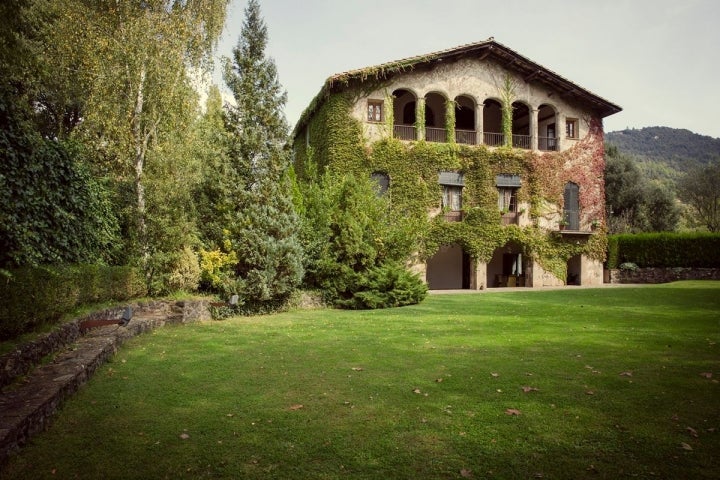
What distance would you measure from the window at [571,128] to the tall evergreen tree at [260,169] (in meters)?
18.7

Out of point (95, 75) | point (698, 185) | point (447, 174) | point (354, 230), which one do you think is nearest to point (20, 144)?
point (95, 75)

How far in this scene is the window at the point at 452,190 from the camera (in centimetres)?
2327

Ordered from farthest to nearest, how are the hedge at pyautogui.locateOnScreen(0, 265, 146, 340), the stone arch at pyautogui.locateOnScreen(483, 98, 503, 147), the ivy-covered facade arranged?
the stone arch at pyautogui.locateOnScreen(483, 98, 503, 147)
the ivy-covered facade
the hedge at pyautogui.locateOnScreen(0, 265, 146, 340)

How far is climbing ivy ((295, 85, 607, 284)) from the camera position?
22266mm

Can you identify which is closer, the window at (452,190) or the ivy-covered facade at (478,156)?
the ivy-covered facade at (478,156)

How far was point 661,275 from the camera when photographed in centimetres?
2559

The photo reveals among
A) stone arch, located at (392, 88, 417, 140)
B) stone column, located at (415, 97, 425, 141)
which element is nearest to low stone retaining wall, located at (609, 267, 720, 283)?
stone column, located at (415, 97, 425, 141)

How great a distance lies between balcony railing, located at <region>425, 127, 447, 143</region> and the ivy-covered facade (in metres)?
0.08

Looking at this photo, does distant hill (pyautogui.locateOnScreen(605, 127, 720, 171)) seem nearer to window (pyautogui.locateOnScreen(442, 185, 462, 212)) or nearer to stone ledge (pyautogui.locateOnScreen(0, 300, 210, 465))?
window (pyautogui.locateOnScreen(442, 185, 462, 212))

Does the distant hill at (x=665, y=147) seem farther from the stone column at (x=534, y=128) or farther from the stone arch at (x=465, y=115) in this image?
the stone arch at (x=465, y=115)

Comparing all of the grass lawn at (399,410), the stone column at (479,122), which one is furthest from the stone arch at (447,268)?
the grass lawn at (399,410)

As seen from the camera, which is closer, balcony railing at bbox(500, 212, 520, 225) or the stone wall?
the stone wall

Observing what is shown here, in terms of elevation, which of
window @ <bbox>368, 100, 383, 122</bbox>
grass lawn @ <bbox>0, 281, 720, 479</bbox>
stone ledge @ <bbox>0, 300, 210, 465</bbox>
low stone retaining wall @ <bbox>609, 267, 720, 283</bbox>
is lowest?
grass lawn @ <bbox>0, 281, 720, 479</bbox>

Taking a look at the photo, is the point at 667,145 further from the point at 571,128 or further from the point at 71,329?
the point at 71,329
